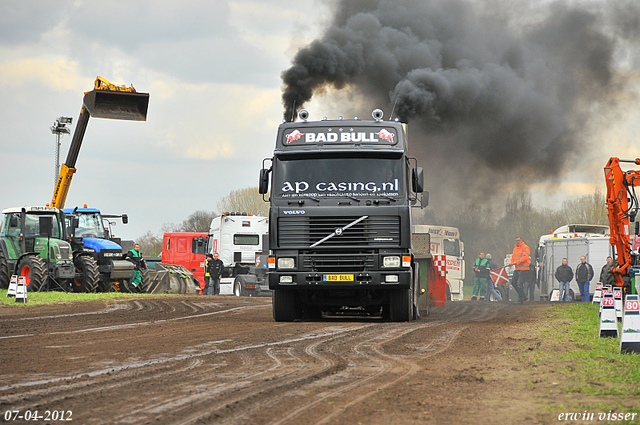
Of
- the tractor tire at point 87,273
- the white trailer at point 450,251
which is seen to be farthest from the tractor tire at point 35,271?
the white trailer at point 450,251

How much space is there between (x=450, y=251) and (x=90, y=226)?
14294mm

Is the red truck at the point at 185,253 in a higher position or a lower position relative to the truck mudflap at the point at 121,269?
higher

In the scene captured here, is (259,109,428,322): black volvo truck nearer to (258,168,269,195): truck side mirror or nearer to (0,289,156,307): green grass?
(258,168,269,195): truck side mirror

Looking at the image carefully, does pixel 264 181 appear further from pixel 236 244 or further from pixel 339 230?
pixel 236 244

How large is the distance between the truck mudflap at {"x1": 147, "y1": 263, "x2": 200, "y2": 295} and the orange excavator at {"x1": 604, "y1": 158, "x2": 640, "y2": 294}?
1771 centimetres

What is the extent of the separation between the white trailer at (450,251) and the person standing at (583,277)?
16.0 ft

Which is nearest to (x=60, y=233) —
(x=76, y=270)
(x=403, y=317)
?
(x=76, y=270)

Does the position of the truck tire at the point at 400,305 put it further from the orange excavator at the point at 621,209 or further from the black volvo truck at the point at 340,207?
the orange excavator at the point at 621,209

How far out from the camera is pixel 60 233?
24.8 metres

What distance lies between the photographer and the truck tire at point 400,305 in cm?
1423

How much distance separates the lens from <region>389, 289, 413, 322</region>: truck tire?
14227 millimetres

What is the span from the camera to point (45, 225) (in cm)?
2375

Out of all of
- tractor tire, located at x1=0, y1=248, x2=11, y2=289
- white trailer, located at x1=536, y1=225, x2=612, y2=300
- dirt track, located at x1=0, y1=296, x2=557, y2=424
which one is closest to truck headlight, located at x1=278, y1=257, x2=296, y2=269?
dirt track, located at x1=0, y1=296, x2=557, y2=424

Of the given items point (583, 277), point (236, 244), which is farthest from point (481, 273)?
point (236, 244)
